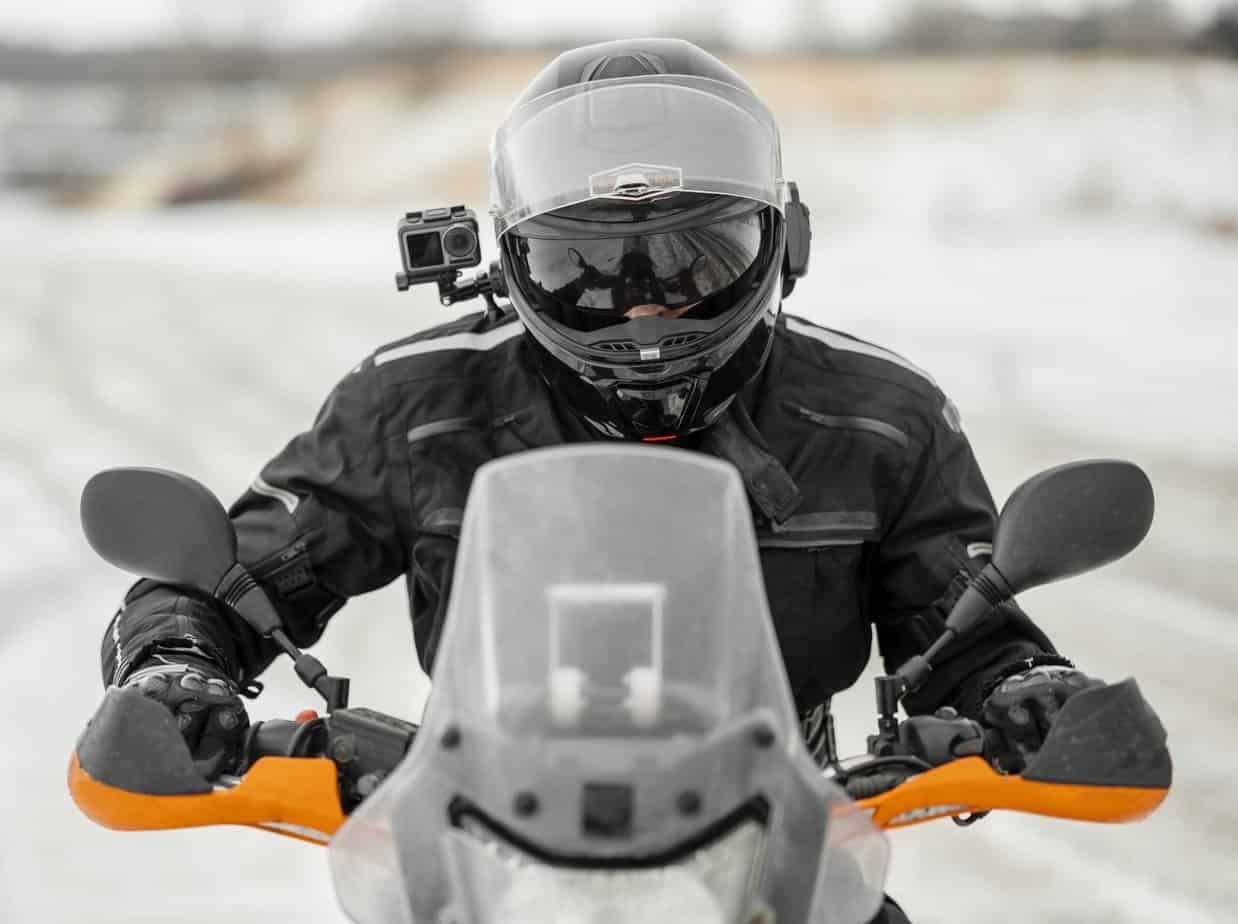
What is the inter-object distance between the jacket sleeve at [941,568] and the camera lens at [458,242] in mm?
751

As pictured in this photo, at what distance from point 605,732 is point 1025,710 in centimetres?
72

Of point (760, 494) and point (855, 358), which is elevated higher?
point (855, 358)

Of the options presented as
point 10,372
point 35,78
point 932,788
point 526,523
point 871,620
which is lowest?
point 35,78

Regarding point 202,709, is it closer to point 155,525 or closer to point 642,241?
point 155,525

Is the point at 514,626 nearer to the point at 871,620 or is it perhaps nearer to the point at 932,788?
the point at 932,788

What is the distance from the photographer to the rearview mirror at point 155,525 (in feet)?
6.40

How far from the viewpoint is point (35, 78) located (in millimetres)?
32906

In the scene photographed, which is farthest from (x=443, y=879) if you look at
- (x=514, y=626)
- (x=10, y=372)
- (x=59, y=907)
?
(x=10, y=372)

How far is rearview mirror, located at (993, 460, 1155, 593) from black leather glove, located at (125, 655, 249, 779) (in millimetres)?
907

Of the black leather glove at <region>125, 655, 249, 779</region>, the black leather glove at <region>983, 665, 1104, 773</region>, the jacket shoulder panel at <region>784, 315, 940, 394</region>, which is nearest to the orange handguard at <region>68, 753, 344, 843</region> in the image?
the black leather glove at <region>125, 655, 249, 779</region>

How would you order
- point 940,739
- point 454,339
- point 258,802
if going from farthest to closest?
1. point 454,339
2. point 940,739
3. point 258,802

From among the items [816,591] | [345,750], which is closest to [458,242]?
[816,591]

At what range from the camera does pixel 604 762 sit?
137 centimetres

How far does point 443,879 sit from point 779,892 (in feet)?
0.94
